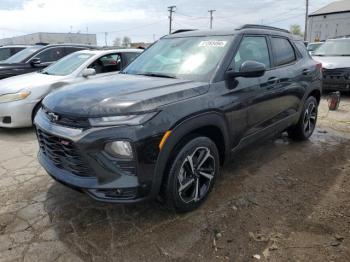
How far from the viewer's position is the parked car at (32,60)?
828cm

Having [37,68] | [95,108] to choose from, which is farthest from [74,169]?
[37,68]

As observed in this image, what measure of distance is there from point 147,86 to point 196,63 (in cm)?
74

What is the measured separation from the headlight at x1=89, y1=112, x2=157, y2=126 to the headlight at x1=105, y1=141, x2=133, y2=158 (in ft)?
0.49

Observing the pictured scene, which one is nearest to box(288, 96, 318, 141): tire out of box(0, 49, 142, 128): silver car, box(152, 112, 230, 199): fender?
box(152, 112, 230, 199): fender

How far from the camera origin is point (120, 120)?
260 centimetres

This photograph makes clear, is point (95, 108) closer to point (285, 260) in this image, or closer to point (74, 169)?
point (74, 169)

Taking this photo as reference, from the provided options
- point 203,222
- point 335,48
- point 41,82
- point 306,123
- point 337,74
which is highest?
point 335,48

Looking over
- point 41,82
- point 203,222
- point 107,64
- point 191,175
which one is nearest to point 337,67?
point 107,64

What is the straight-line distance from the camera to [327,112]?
7996 mm

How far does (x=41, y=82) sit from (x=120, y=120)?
423 centimetres

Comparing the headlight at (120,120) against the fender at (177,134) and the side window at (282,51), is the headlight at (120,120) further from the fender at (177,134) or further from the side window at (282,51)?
the side window at (282,51)

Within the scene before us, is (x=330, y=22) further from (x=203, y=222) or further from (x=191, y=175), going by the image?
(x=203, y=222)

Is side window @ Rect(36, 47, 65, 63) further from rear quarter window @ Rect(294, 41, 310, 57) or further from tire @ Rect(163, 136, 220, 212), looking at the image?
tire @ Rect(163, 136, 220, 212)

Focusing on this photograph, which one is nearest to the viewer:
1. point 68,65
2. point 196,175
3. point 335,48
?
point 196,175
